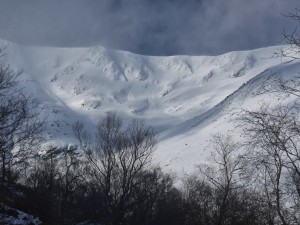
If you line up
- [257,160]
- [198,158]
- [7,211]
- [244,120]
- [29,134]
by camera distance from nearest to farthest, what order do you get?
[244,120]
[257,160]
[29,134]
[7,211]
[198,158]

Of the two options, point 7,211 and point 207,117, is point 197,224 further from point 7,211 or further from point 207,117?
point 207,117

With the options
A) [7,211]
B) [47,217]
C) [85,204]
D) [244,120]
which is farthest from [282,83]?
[85,204]

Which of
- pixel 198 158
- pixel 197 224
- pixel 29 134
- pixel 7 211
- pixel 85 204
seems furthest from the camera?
pixel 198 158

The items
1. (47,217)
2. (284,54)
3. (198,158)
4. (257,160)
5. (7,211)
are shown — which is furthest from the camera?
(198,158)

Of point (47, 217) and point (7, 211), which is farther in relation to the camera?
point (47, 217)

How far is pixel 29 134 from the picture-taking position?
12086mm

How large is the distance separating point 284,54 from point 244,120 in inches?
64.7

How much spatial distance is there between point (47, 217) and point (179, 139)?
12223 cm

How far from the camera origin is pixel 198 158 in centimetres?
11850

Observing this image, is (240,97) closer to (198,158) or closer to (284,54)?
(198,158)

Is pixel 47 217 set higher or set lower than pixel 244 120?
higher

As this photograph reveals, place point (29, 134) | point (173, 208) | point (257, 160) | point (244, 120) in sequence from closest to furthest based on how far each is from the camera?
point (244, 120) < point (257, 160) < point (29, 134) < point (173, 208)

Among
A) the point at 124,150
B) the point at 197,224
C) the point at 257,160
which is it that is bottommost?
the point at 257,160

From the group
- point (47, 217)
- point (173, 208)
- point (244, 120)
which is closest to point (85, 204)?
point (173, 208)
